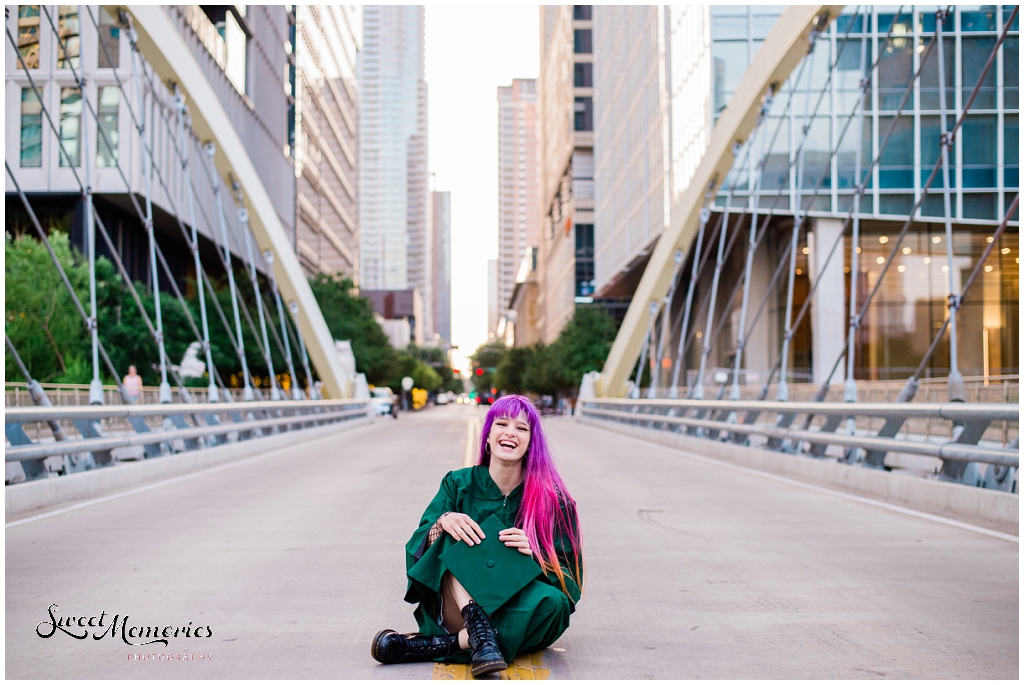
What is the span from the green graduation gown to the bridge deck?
0.63 ft

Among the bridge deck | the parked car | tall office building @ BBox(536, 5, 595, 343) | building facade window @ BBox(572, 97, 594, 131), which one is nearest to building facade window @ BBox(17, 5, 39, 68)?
the parked car

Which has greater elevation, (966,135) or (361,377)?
(966,135)

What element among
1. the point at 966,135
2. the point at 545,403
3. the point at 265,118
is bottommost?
the point at 545,403

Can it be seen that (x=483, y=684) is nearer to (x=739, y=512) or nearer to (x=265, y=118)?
(x=739, y=512)

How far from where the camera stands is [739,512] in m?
10.3

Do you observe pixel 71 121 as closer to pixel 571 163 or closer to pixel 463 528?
pixel 463 528

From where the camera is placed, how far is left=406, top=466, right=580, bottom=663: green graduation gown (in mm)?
4320

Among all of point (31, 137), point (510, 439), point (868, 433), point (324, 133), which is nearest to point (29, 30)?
point (31, 137)

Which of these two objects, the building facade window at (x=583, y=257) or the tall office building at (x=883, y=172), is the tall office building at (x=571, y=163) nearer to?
the building facade window at (x=583, y=257)

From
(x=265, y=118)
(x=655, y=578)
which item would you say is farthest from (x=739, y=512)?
(x=265, y=118)

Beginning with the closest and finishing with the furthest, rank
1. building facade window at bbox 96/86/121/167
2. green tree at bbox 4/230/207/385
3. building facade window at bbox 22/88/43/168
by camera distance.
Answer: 1. green tree at bbox 4/230/207/385
2. building facade window at bbox 22/88/43/168
3. building facade window at bbox 96/86/121/167

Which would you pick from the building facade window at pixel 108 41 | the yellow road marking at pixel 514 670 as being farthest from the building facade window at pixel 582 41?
the yellow road marking at pixel 514 670

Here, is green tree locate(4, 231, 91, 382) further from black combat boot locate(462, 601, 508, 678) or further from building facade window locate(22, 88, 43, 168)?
black combat boot locate(462, 601, 508, 678)

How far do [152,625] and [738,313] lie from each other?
47401 mm
